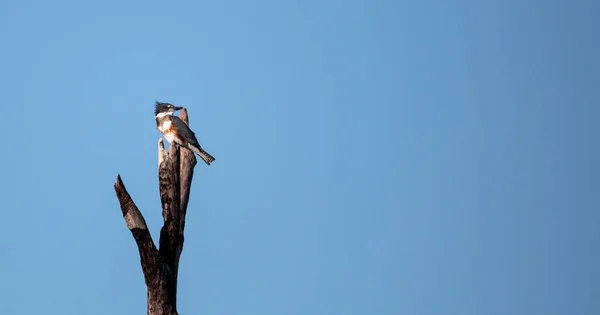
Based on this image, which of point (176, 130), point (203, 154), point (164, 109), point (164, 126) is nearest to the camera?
point (203, 154)

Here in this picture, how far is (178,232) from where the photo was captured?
50.3 feet

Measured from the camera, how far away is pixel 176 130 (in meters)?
18.8

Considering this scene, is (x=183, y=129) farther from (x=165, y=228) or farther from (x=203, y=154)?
(x=165, y=228)

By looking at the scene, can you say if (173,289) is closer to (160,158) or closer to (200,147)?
(160,158)

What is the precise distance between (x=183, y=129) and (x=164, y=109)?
5.41 feet

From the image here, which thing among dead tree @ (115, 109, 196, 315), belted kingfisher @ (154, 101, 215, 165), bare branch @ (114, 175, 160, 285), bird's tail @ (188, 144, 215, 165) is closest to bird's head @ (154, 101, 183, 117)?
belted kingfisher @ (154, 101, 215, 165)

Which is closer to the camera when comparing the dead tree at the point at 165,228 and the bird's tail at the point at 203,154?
the dead tree at the point at 165,228

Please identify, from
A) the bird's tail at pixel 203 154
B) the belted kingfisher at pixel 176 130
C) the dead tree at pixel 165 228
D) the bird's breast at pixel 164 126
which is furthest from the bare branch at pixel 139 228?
the bird's breast at pixel 164 126

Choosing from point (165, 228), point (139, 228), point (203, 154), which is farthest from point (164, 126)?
point (139, 228)

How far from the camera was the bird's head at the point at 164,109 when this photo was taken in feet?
65.7

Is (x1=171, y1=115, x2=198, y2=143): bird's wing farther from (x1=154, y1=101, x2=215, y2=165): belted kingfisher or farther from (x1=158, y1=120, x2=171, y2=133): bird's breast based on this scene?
(x1=158, y1=120, x2=171, y2=133): bird's breast

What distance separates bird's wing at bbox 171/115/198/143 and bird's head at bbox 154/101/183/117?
0.75m

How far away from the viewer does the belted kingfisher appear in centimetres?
1817

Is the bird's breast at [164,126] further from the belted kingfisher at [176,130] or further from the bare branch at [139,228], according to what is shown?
the bare branch at [139,228]
